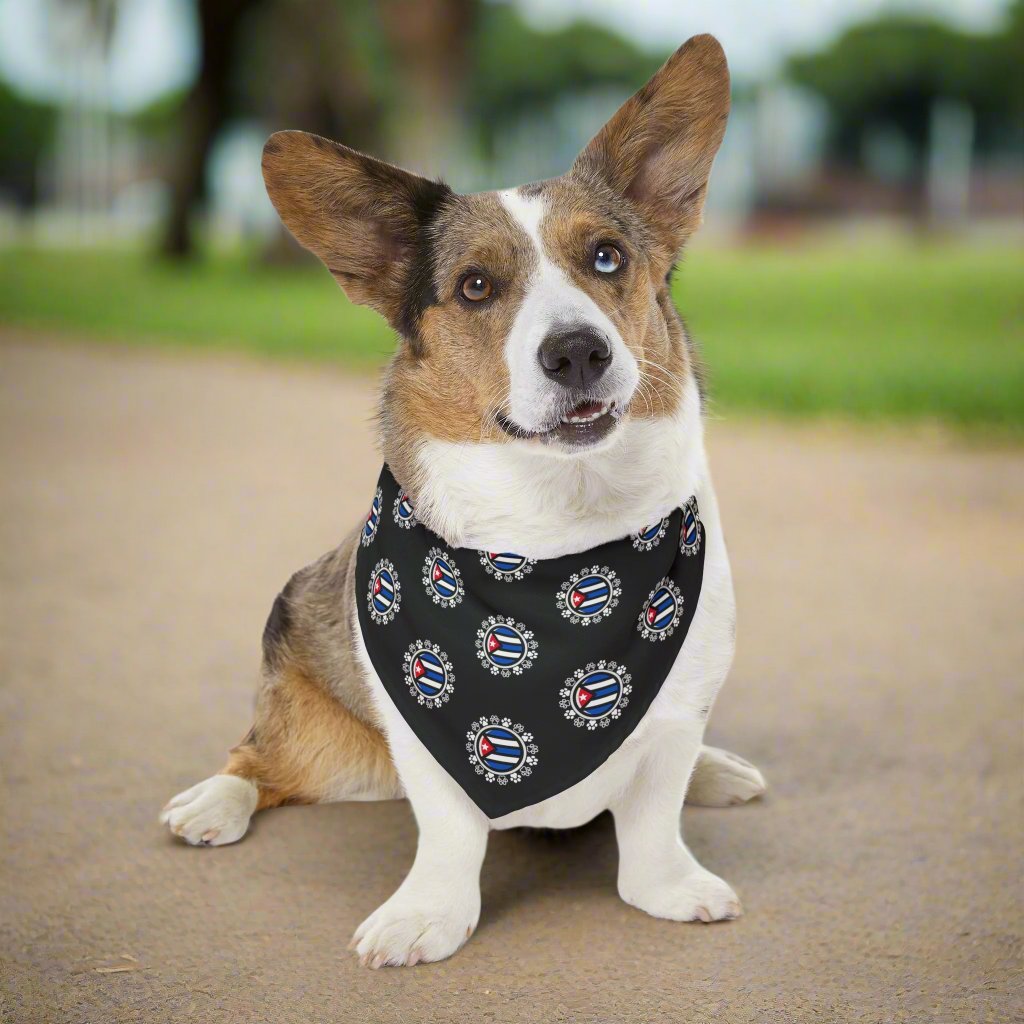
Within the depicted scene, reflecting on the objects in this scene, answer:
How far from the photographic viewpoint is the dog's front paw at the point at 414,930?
2.82 meters

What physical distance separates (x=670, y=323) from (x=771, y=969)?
4.81 ft

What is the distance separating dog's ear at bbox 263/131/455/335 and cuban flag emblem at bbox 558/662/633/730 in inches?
35.9

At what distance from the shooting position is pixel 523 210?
2938 millimetres

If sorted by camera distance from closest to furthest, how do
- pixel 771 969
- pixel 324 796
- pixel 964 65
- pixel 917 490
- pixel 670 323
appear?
pixel 771 969 < pixel 670 323 < pixel 324 796 < pixel 917 490 < pixel 964 65

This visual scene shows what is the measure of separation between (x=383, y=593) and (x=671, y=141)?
1.31 m

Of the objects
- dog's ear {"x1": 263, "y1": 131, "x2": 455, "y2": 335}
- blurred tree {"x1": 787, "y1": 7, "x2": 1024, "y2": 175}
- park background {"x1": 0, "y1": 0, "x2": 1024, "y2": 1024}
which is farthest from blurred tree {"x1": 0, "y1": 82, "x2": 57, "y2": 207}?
dog's ear {"x1": 263, "y1": 131, "x2": 455, "y2": 335}

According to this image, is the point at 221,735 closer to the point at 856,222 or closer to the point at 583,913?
the point at 583,913

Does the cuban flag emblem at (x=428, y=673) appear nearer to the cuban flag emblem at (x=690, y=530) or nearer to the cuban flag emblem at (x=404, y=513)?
the cuban flag emblem at (x=404, y=513)

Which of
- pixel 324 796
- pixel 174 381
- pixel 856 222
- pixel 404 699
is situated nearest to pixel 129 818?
pixel 324 796

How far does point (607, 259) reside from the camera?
9.61 ft

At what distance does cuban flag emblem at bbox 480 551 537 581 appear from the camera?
9.54 ft

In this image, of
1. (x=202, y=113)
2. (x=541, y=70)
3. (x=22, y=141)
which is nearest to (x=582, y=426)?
(x=202, y=113)

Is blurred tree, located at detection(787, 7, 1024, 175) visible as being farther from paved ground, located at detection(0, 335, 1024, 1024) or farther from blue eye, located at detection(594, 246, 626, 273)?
blue eye, located at detection(594, 246, 626, 273)

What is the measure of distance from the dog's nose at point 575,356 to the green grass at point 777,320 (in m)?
2.81
